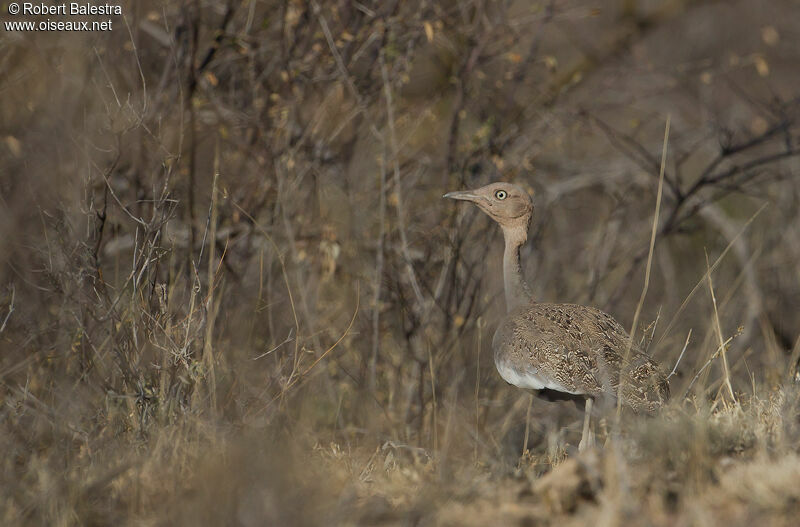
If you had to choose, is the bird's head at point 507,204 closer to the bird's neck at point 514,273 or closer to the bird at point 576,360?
the bird's neck at point 514,273

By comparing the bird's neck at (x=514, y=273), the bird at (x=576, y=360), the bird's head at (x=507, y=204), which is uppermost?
the bird's head at (x=507, y=204)

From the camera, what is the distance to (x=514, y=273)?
5762mm

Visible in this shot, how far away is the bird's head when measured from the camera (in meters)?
5.84

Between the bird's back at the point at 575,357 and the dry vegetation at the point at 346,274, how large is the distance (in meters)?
0.22

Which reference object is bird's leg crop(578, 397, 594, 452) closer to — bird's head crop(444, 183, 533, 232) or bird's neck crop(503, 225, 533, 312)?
bird's neck crop(503, 225, 533, 312)

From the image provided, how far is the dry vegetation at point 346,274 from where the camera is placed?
359cm

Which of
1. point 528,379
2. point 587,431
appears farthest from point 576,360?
point 587,431

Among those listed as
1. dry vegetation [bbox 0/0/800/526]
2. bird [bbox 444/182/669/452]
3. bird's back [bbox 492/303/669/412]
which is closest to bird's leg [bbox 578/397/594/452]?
bird [bbox 444/182/669/452]

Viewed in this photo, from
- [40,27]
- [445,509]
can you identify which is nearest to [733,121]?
[40,27]

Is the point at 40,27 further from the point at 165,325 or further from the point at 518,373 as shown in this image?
the point at 518,373

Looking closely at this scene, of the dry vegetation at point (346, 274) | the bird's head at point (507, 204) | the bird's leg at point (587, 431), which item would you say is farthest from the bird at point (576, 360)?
the bird's head at point (507, 204)

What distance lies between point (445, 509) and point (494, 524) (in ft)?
0.71

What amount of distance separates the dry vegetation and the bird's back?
22cm

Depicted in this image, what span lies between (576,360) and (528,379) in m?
0.30
